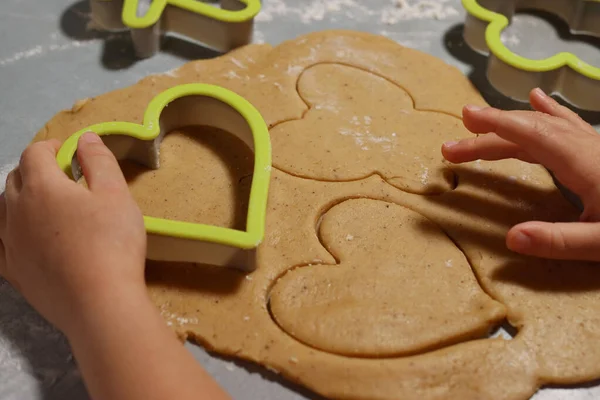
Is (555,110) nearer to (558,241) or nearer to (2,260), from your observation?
(558,241)

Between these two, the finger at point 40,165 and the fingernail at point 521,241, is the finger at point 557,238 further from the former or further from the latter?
the finger at point 40,165

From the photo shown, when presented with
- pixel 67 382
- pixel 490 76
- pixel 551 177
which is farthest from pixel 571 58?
pixel 67 382

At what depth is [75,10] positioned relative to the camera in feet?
5.37

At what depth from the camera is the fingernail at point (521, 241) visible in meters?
1.00

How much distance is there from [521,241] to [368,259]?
26 cm

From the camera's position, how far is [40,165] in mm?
970

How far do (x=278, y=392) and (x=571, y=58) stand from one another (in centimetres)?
101

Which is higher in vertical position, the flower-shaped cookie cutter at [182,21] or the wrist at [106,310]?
the flower-shaped cookie cutter at [182,21]

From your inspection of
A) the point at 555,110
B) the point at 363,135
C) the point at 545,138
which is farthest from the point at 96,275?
the point at 555,110

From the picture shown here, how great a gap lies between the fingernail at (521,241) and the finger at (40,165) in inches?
29.5

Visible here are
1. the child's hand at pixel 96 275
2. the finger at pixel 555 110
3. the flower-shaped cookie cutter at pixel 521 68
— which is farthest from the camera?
the flower-shaped cookie cutter at pixel 521 68

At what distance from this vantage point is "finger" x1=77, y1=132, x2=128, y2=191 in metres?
0.94

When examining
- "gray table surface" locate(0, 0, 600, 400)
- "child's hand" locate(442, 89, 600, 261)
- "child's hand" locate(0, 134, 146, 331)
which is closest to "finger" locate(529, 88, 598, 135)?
"child's hand" locate(442, 89, 600, 261)

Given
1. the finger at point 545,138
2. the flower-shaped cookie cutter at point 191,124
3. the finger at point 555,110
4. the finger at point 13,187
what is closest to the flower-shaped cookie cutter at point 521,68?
the finger at point 555,110
